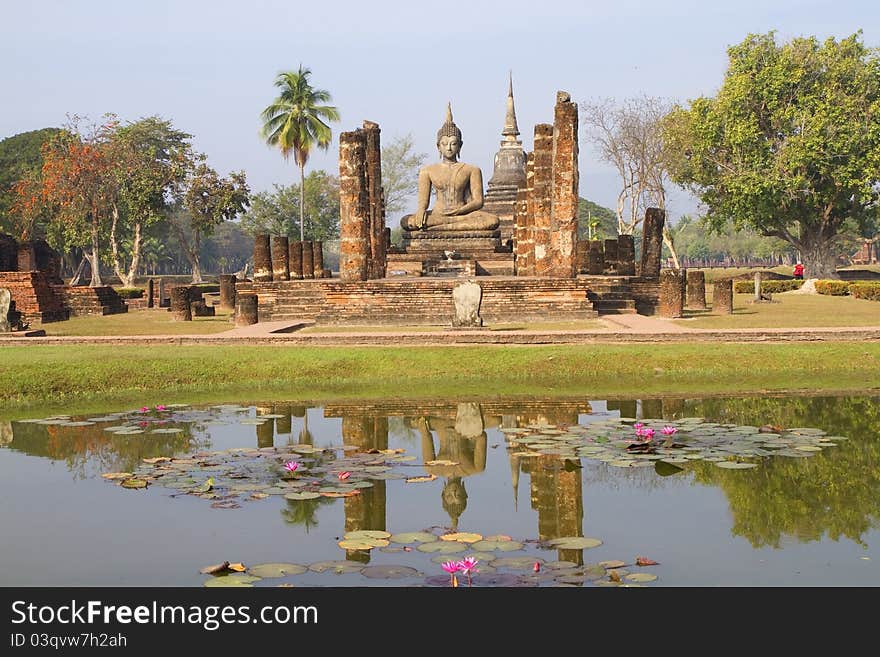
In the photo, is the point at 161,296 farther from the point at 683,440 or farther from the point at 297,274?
the point at 683,440

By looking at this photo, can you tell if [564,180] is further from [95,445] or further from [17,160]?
[17,160]

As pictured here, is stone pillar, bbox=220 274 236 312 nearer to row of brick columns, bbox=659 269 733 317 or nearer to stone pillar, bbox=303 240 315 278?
stone pillar, bbox=303 240 315 278

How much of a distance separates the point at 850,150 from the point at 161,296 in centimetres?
2541

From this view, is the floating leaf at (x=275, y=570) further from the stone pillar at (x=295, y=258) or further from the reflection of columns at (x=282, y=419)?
the stone pillar at (x=295, y=258)

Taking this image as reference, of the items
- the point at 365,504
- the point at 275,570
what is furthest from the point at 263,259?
the point at 275,570

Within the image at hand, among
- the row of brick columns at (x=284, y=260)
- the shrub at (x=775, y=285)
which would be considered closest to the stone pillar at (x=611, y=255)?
the shrub at (x=775, y=285)

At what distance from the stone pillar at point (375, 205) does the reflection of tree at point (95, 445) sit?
53.1 ft

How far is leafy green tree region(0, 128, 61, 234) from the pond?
48.8 meters

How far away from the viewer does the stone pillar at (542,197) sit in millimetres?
24406

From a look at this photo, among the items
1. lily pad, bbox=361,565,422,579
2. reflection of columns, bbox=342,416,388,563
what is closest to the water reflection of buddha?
reflection of columns, bbox=342,416,388,563

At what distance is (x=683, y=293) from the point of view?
23.1 metres

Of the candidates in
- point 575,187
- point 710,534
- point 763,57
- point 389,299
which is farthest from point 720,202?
point 710,534

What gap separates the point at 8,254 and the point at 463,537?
1138 inches

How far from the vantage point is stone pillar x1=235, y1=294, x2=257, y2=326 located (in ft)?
73.1
